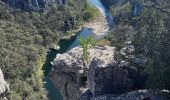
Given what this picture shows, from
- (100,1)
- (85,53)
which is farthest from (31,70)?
(100,1)

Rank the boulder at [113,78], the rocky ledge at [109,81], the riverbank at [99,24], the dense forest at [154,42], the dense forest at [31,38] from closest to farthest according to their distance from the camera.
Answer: the dense forest at [154,42] → the rocky ledge at [109,81] → the boulder at [113,78] → the dense forest at [31,38] → the riverbank at [99,24]

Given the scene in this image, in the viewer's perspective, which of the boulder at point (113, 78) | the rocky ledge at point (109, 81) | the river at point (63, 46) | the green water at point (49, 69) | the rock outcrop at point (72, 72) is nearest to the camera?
the rocky ledge at point (109, 81)

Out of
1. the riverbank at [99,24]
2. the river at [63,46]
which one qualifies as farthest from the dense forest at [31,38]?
the riverbank at [99,24]

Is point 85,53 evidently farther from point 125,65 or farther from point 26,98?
point 26,98

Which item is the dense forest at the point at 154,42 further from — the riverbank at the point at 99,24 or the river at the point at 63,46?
the riverbank at the point at 99,24

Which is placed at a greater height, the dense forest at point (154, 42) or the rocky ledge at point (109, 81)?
the dense forest at point (154, 42)

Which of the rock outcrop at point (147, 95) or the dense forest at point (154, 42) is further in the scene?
the rock outcrop at point (147, 95)
